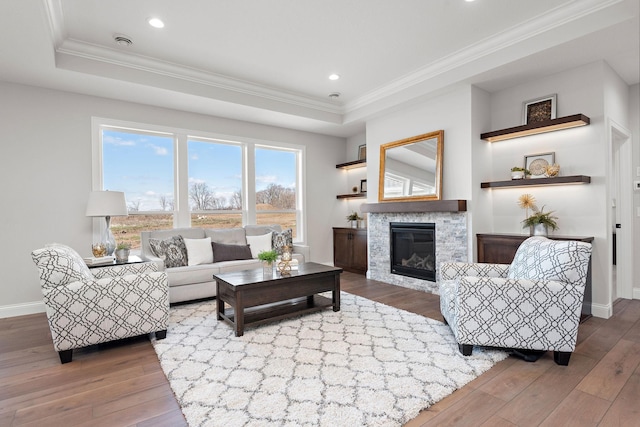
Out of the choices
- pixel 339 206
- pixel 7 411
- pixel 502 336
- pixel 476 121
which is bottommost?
pixel 7 411

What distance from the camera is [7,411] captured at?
6.34ft

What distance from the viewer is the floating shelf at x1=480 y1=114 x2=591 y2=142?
3502 millimetres

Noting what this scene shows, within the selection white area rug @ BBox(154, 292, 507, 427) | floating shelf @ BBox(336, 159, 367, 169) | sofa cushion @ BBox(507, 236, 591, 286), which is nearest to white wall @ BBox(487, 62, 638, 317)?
sofa cushion @ BBox(507, 236, 591, 286)

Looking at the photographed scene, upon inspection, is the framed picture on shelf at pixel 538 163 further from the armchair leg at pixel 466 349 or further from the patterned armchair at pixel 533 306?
the armchair leg at pixel 466 349

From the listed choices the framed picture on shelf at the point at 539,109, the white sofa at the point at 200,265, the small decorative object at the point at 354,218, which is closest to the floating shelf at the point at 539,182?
the framed picture on shelf at the point at 539,109

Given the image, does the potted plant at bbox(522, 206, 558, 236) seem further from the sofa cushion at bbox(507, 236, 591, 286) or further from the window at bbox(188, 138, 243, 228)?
the window at bbox(188, 138, 243, 228)

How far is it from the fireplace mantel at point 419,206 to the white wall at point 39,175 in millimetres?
3663

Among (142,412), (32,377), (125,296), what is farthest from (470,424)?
(32,377)

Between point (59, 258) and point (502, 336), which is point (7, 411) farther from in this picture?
point (502, 336)

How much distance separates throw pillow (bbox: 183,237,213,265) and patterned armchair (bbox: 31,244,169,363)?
1.42 meters

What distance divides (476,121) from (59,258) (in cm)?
454

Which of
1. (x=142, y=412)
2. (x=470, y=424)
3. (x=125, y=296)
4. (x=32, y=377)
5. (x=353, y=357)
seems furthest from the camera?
(x=125, y=296)

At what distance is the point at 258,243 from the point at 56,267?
2.69m

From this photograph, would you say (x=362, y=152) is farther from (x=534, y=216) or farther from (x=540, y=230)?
(x=540, y=230)
